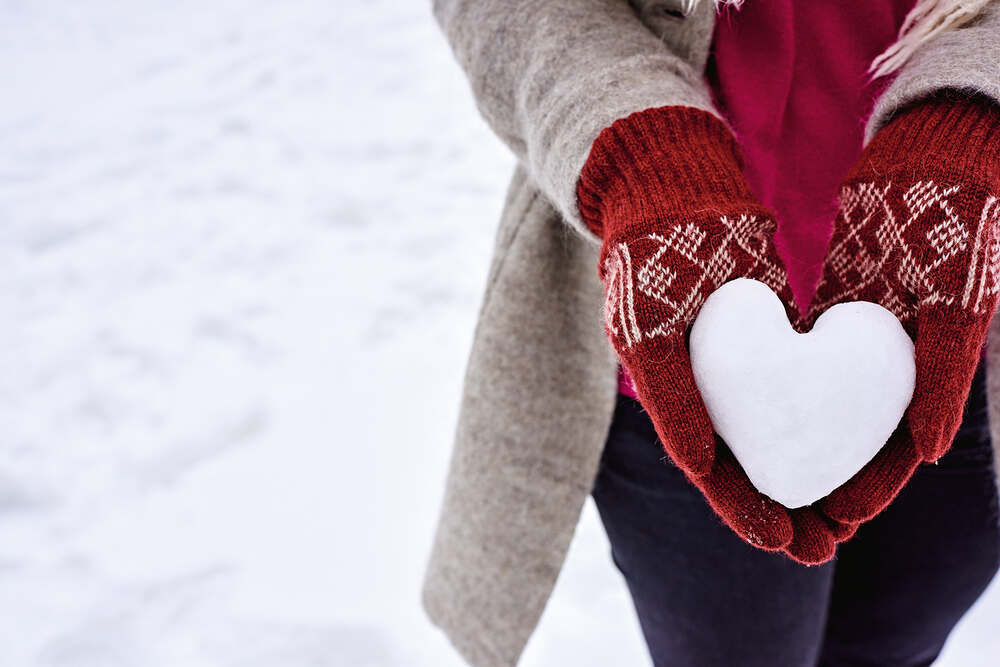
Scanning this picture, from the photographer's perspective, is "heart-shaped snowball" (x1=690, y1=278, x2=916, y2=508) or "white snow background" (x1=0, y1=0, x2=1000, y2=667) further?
"white snow background" (x1=0, y1=0, x2=1000, y2=667)

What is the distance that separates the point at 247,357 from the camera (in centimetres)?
199

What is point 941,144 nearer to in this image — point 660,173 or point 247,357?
point 660,173

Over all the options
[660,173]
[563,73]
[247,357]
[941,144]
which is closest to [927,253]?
[941,144]

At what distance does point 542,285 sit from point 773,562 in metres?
0.37

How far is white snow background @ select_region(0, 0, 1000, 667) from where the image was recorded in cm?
151

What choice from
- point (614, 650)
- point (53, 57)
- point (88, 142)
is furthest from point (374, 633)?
point (53, 57)

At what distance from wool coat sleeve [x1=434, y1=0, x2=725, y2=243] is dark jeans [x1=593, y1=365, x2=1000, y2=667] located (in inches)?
12.1

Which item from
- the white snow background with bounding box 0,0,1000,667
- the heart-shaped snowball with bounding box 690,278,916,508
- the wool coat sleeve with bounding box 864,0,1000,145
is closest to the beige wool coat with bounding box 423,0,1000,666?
the wool coat sleeve with bounding box 864,0,1000,145

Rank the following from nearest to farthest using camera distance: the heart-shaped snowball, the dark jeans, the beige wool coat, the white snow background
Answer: the heart-shaped snowball, the beige wool coat, the dark jeans, the white snow background

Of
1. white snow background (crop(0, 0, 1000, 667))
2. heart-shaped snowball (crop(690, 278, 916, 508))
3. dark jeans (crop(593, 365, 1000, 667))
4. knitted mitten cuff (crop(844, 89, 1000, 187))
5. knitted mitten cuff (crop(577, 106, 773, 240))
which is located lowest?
white snow background (crop(0, 0, 1000, 667))

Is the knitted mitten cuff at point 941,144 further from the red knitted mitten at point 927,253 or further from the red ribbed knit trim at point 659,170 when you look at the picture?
the red ribbed knit trim at point 659,170

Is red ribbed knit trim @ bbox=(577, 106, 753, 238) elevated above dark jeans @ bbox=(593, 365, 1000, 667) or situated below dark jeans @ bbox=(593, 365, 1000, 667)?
above

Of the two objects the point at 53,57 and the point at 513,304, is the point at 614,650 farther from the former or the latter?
the point at 53,57

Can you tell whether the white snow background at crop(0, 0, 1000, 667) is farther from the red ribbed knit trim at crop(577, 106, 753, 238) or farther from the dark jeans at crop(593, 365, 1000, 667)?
the red ribbed knit trim at crop(577, 106, 753, 238)
